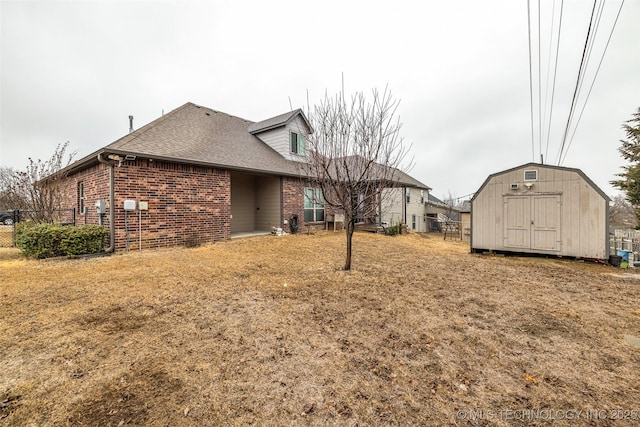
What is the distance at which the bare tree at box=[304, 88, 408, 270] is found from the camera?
18.4 feet

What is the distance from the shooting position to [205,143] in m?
10.4

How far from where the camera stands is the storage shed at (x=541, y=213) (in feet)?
22.8

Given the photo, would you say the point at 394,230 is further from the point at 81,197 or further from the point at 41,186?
the point at 41,186

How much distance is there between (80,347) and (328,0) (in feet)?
40.7

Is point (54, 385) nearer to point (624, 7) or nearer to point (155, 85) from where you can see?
point (624, 7)

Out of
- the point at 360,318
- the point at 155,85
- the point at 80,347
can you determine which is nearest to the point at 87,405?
the point at 80,347

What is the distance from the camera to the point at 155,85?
55.4 ft

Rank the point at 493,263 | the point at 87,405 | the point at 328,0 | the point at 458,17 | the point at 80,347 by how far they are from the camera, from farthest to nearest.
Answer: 1. the point at 328,0
2. the point at 458,17
3. the point at 493,263
4. the point at 80,347
5. the point at 87,405

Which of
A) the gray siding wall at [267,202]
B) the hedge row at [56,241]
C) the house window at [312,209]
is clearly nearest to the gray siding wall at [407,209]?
the house window at [312,209]

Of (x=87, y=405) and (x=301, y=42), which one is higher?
(x=301, y=42)

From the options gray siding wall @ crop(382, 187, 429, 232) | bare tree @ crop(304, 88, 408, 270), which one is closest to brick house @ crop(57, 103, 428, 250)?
bare tree @ crop(304, 88, 408, 270)

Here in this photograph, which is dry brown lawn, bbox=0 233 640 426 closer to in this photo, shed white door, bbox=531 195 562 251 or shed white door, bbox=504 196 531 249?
shed white door, bbox=531 195 562 251

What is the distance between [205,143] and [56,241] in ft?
18.7

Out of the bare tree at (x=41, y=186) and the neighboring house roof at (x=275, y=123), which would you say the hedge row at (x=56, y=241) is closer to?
the bare tree at (x=41, y=186)
